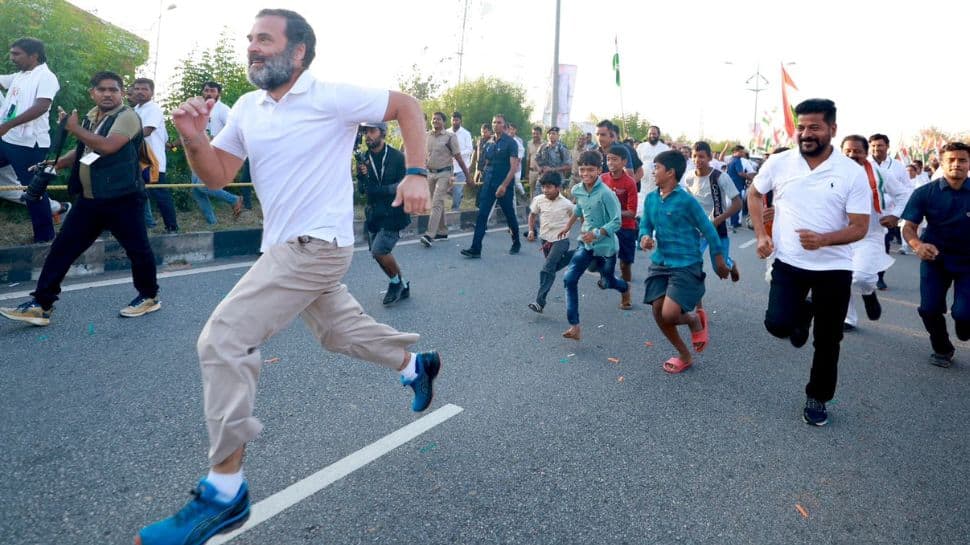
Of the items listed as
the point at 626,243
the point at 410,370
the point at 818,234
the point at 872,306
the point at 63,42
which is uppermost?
the point at 63,42

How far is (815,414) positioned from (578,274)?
2.35 metres

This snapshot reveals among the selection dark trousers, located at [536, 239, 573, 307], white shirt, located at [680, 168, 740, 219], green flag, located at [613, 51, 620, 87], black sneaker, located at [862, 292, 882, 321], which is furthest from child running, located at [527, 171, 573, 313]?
green flag, located at [613, 51, 620, 87]

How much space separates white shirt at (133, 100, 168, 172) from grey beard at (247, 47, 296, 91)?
14.2ft

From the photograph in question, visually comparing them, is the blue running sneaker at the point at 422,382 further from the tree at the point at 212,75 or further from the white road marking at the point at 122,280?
the tree at the point at 212,75

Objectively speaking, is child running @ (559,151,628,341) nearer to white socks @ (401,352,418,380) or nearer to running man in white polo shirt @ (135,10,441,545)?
white socks @ (401,352,418,380)

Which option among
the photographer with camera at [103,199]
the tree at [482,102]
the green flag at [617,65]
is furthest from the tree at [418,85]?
the photographer with camera at [103,199]

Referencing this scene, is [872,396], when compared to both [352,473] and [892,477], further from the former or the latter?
[352,473]

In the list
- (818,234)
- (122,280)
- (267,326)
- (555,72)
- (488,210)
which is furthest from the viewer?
(555,72)

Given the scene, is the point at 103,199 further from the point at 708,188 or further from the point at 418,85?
the point at 418,85

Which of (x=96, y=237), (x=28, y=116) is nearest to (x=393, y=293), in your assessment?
(x=96, y=237)

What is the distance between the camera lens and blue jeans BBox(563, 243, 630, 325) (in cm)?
558

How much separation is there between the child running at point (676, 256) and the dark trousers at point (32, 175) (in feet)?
20.0

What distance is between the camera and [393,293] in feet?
20.9

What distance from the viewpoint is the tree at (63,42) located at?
8984 millimetres
